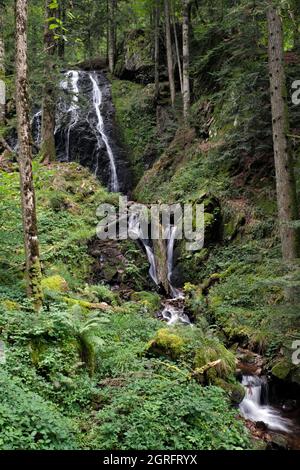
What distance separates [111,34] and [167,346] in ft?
86.6

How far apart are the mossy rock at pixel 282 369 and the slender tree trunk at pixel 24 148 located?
4.57m

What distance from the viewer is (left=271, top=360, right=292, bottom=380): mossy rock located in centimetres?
752

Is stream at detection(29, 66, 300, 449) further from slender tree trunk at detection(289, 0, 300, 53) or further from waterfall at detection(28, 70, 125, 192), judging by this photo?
slender tree trunk at detection(289, 0, 300, 53)

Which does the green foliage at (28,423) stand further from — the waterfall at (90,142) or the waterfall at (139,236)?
the waterfall at (90,142)

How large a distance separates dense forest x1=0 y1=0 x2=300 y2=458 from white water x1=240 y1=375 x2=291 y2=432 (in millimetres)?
32

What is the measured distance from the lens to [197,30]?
78.0ft

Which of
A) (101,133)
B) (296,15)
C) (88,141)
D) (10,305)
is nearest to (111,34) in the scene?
(101,133)

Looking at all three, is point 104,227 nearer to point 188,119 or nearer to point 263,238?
point 263,238

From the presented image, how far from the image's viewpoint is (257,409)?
24.3ft

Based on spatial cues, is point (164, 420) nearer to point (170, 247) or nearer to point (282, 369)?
point (282, 369)

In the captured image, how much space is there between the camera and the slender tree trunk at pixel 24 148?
6.76 m

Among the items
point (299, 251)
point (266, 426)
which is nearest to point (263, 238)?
point (299, 251)

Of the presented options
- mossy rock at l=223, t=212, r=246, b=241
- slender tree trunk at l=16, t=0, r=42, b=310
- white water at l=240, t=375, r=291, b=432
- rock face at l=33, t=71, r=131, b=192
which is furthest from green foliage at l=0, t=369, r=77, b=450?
rock face at l=33, t=71, r=131, b=192
